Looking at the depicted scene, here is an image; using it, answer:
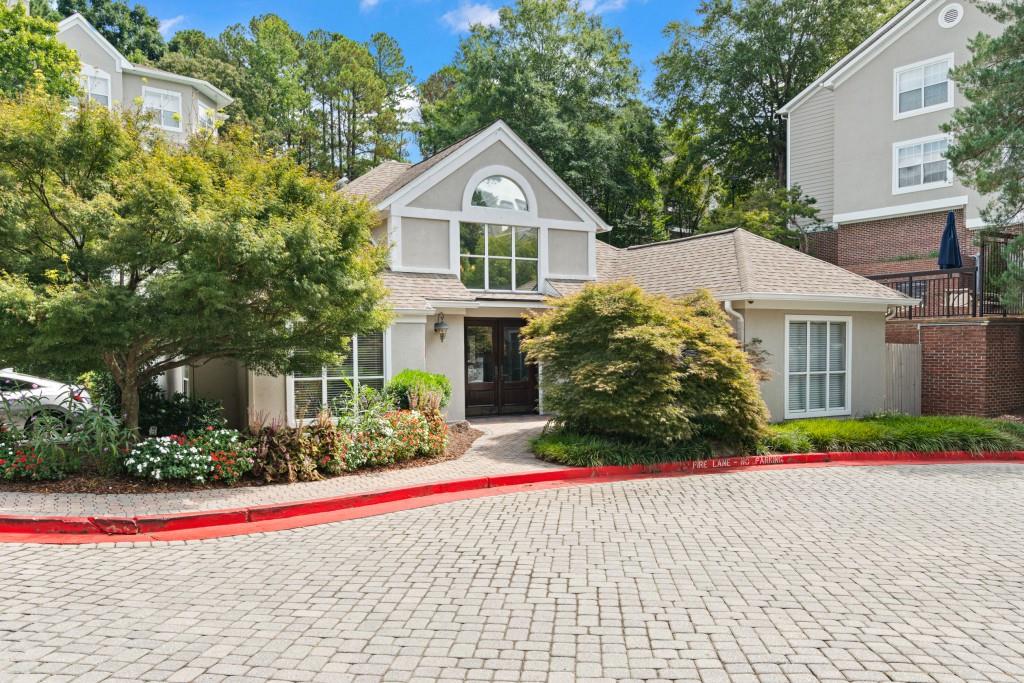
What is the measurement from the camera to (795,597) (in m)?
5.46

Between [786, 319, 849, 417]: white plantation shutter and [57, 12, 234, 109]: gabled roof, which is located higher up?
[57, 12, 234, 109]: gabled roof

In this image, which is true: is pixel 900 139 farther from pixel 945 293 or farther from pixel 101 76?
pixel 101 76

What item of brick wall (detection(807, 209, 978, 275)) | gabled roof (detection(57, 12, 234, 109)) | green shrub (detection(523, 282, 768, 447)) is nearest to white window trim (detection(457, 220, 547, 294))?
green shrub (detection(523, 282, 768, 447))

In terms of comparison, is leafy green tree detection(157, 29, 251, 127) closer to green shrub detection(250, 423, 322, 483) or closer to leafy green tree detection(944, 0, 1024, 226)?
green shrub detection(250, 423, 322, 483)

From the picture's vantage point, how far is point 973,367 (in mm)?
15766

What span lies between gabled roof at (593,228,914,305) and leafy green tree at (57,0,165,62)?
130ft

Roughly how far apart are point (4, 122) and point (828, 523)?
1106cm

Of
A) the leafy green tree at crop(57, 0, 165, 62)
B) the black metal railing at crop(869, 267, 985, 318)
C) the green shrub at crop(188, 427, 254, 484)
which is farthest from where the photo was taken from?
the leafy green tree at crop(57, 0, 165, 62)

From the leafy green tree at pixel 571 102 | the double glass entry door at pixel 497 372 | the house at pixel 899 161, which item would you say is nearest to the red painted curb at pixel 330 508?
the double glass entry door at pixel 497 372

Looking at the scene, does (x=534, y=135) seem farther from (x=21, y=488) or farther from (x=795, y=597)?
(x=795, y=597)

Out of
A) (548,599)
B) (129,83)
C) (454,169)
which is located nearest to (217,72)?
(129,83)

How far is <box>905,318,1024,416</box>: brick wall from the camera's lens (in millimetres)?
15648

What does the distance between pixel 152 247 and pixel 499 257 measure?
33.5 feet

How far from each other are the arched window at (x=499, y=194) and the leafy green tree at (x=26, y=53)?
1155 centimetres
